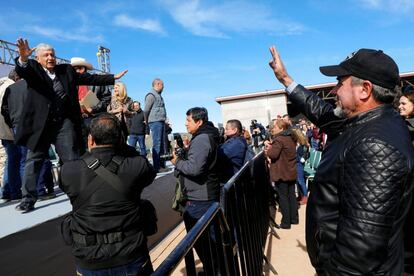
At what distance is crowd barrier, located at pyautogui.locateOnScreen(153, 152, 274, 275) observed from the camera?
147 centimetres

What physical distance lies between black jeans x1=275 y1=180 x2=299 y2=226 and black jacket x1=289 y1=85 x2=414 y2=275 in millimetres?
4606

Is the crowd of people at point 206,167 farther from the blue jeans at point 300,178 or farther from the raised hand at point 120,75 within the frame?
the blue jeans at point 300,178

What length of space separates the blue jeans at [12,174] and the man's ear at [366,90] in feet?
14.4

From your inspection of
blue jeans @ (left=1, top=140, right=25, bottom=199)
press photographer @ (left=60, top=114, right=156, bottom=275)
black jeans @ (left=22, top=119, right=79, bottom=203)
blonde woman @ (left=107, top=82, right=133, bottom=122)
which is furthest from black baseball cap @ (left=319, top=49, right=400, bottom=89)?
blue jeans @ (left=1, top=140, right=25, bottom=199)

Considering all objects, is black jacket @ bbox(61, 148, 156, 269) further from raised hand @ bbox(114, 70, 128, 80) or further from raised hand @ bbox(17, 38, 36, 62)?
raised hand @ bbox(114, 70, 128, 80)

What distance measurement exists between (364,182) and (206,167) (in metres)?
2.30

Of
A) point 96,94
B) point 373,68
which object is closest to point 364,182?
point 373,68

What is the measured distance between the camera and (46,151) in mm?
3766

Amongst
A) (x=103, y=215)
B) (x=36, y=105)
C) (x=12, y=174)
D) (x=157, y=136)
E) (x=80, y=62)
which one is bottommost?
(x=103, y=215)

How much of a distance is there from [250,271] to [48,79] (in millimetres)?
2891

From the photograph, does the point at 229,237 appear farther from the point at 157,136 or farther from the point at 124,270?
the point at 157,136

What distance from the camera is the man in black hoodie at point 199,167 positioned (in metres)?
3.61

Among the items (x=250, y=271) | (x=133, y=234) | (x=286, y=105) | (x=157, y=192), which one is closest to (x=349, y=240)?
(x=133, y=234)

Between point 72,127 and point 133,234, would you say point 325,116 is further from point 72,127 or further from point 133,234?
point 72,127
